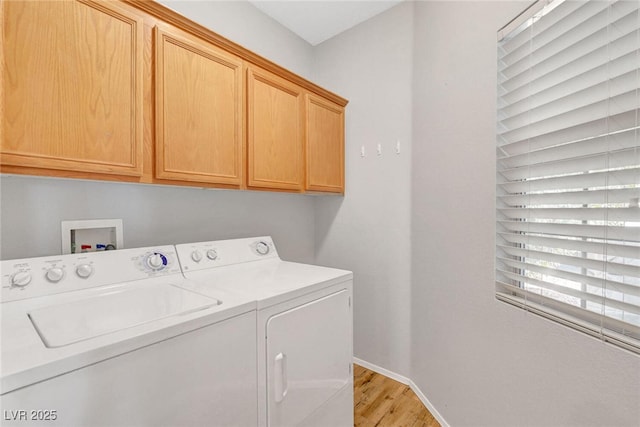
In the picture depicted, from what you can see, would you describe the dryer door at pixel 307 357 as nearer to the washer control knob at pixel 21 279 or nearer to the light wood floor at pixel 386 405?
the light wood floor at pixel 386 405

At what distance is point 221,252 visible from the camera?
5.54 feet

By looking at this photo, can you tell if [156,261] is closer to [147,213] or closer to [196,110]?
[147,213]

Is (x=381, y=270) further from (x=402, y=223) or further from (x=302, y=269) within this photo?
(x=302, y=269)

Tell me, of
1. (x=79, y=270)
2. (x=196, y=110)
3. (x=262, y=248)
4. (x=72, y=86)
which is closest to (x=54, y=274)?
(x=79, y=270)

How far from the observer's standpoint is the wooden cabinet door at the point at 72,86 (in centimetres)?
95

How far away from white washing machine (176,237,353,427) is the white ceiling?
6.06ft

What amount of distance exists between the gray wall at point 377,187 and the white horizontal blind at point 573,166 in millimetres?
874

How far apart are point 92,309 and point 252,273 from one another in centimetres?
72

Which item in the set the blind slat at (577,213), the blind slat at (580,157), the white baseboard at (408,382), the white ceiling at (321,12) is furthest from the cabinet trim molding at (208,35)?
the white baseboard at (408,382)

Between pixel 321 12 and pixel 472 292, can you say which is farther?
pixel 321 12

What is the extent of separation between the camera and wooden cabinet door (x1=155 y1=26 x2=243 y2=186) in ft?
4.29

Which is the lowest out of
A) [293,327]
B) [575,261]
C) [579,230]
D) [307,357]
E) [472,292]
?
[307,357]

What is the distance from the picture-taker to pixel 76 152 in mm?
1072

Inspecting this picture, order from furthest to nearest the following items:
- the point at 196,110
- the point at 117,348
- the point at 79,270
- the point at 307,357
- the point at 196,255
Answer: the point at 196,255, the point at 196,110, the point at 307,357, the point at 79,270, the point at 117,348
